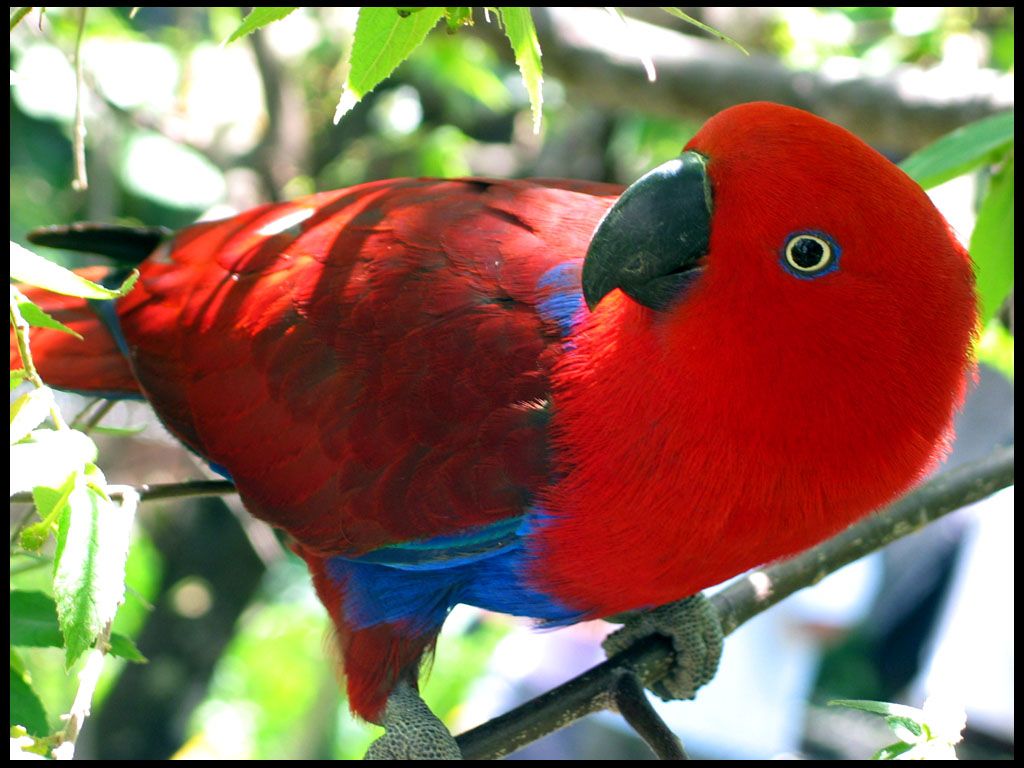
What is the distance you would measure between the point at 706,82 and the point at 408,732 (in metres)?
2.24

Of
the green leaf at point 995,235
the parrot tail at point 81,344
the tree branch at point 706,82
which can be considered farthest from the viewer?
the tree branch at point 706,82

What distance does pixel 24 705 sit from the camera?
4.87 ft

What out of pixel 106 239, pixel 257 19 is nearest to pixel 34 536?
pixel 257 19

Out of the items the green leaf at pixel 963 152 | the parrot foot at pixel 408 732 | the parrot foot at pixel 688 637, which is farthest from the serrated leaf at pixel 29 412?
the parrot foot at pixel 688 637

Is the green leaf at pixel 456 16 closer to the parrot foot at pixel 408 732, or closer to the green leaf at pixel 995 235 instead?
the green leaf at pixel 995 235

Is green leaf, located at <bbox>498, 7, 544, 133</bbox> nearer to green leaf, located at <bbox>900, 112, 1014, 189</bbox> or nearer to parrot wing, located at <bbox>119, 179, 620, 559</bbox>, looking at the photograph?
parrot wing, located at <bbox>119, 179, 620, 559</bbox>

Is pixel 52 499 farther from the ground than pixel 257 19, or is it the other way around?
pixel 257 19

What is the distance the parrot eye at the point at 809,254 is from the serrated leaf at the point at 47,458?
92cm

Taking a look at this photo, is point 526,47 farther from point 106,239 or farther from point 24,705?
point 106,239

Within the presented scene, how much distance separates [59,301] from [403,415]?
0.87 meters

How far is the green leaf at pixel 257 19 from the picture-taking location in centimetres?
116

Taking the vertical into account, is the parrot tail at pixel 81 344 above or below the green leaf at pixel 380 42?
below

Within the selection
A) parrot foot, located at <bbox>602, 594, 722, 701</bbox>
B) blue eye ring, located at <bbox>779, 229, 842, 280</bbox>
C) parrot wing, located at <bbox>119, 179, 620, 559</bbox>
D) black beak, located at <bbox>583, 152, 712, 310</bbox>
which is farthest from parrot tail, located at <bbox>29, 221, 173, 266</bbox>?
blue eye ring, located at <bbox>779, 229, 842, 280</bbox>

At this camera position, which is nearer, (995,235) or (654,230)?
(654,230)
